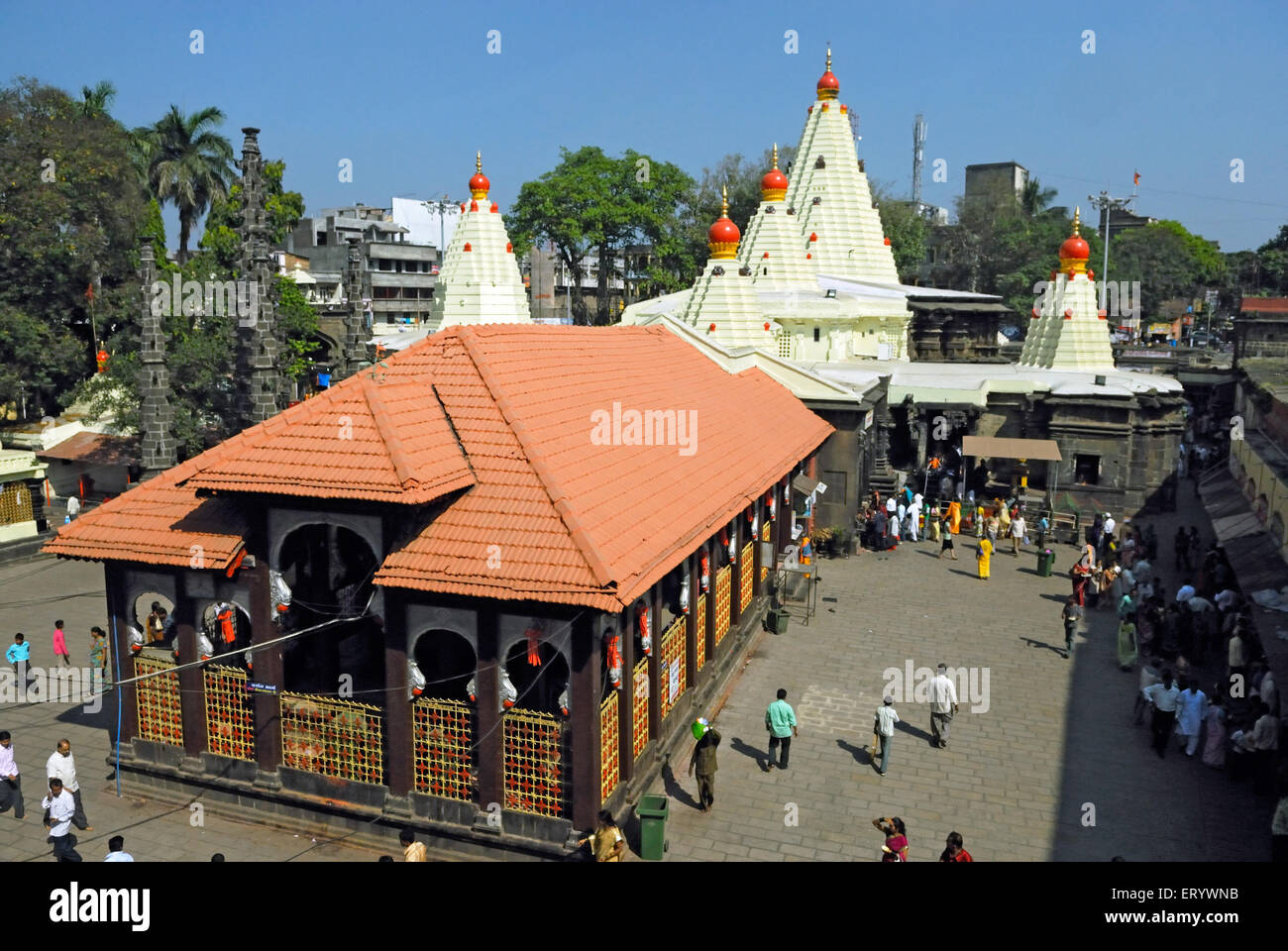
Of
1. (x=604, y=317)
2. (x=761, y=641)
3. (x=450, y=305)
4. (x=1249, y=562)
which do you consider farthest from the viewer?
(x=604, y=317)

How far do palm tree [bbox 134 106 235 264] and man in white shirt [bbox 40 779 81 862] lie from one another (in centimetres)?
4099

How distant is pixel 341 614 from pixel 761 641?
8.47 m

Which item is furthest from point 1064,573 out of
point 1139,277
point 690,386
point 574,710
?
point 1139,277

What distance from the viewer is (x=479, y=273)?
119 ft

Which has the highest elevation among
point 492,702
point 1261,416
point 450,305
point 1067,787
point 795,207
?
point 795,207

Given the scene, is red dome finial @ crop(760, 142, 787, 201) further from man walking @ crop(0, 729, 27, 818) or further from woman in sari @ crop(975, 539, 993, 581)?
man walking @ crop(0, 729, 27, 818)

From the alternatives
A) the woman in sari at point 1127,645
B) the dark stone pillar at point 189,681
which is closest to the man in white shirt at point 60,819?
the dark stone pillar at point 189,681

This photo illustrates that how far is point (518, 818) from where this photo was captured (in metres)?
10.9

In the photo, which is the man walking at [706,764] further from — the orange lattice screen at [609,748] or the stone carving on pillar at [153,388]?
the stone carving on pillar at [153,388]

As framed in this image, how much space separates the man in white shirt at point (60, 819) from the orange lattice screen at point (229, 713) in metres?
1.80

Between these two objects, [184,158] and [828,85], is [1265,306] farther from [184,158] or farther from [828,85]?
[184,158]

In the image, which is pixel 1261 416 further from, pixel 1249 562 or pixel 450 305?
pixel 450 305

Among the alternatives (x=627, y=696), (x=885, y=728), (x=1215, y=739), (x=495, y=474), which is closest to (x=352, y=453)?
(x=495, y=474)

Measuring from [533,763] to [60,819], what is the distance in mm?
5213
